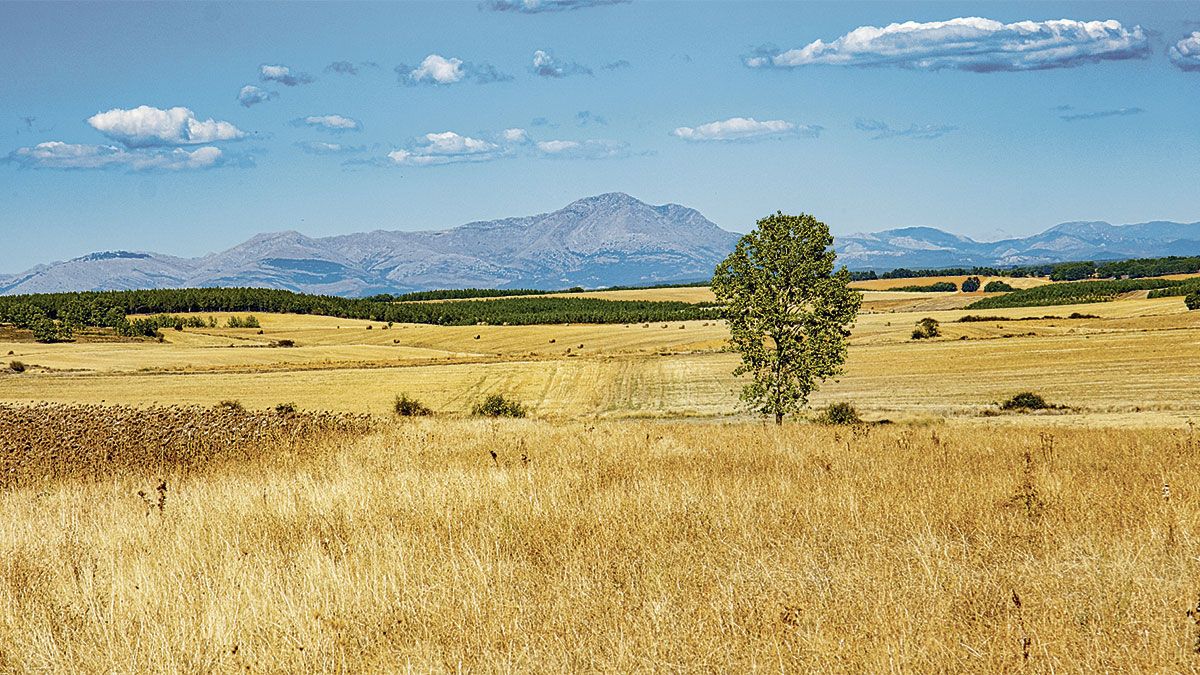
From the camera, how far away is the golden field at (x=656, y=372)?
5159 cm

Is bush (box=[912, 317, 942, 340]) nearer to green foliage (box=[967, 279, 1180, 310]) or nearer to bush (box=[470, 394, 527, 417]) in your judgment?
bush (box=[470, 394, 527, 417])

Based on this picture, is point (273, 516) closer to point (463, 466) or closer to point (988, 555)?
point (463, 466)

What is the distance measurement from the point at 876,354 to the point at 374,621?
76897 mm

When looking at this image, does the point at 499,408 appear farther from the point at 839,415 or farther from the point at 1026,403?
the point at 1026,403

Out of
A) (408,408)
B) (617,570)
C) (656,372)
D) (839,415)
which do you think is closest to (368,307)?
(656,372)

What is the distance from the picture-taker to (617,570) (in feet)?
24.2

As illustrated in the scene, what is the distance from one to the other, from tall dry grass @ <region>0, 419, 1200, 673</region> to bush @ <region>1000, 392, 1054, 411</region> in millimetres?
36745

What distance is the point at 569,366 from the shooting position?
79.1 m

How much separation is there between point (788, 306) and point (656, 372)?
38394 millimetres

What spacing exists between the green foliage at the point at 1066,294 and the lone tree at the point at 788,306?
126 metres

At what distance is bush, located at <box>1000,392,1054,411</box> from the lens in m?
46.7

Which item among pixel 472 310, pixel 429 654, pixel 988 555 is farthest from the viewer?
pixel 472 310

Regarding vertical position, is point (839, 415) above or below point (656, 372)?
above

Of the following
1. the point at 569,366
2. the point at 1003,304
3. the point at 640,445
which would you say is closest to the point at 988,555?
the point at 640,445
